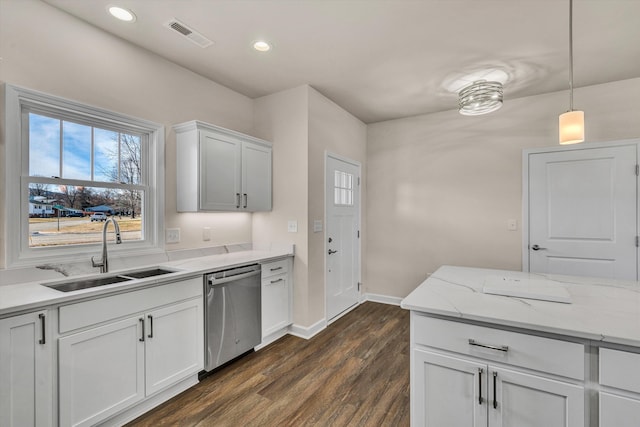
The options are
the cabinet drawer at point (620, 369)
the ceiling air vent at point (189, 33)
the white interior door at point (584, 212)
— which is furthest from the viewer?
the white interior door at point (584, 212)

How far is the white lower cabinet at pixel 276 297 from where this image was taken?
2.95 meters

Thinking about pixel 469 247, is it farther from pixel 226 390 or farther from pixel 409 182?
pixel 226 390

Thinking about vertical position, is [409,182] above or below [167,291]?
above

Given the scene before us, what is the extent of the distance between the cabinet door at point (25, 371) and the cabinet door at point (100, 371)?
0.06 meters

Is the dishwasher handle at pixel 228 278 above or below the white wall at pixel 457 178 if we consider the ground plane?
below

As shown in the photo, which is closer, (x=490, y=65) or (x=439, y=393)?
(x=439, y=393)

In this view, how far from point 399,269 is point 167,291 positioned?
3139 mm

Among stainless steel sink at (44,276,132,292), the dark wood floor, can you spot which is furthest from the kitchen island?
stainless steel sink at (44,276,132,292)

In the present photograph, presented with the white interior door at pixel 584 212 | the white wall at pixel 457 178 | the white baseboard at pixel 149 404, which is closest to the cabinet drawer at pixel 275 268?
the white baseboard at pixel 149 404

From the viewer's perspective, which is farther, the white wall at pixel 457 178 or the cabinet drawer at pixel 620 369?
the white wall at pixel 457 178

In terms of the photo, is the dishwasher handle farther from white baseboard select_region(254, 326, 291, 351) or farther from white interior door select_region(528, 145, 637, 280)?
white interior door select_region(528, 145, 637, 280)

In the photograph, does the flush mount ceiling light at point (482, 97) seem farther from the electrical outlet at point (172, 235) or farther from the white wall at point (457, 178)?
the electrical outlet at point (172, 235)

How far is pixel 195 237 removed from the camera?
2938 mm

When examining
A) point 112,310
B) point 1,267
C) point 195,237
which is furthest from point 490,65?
point 1,267
